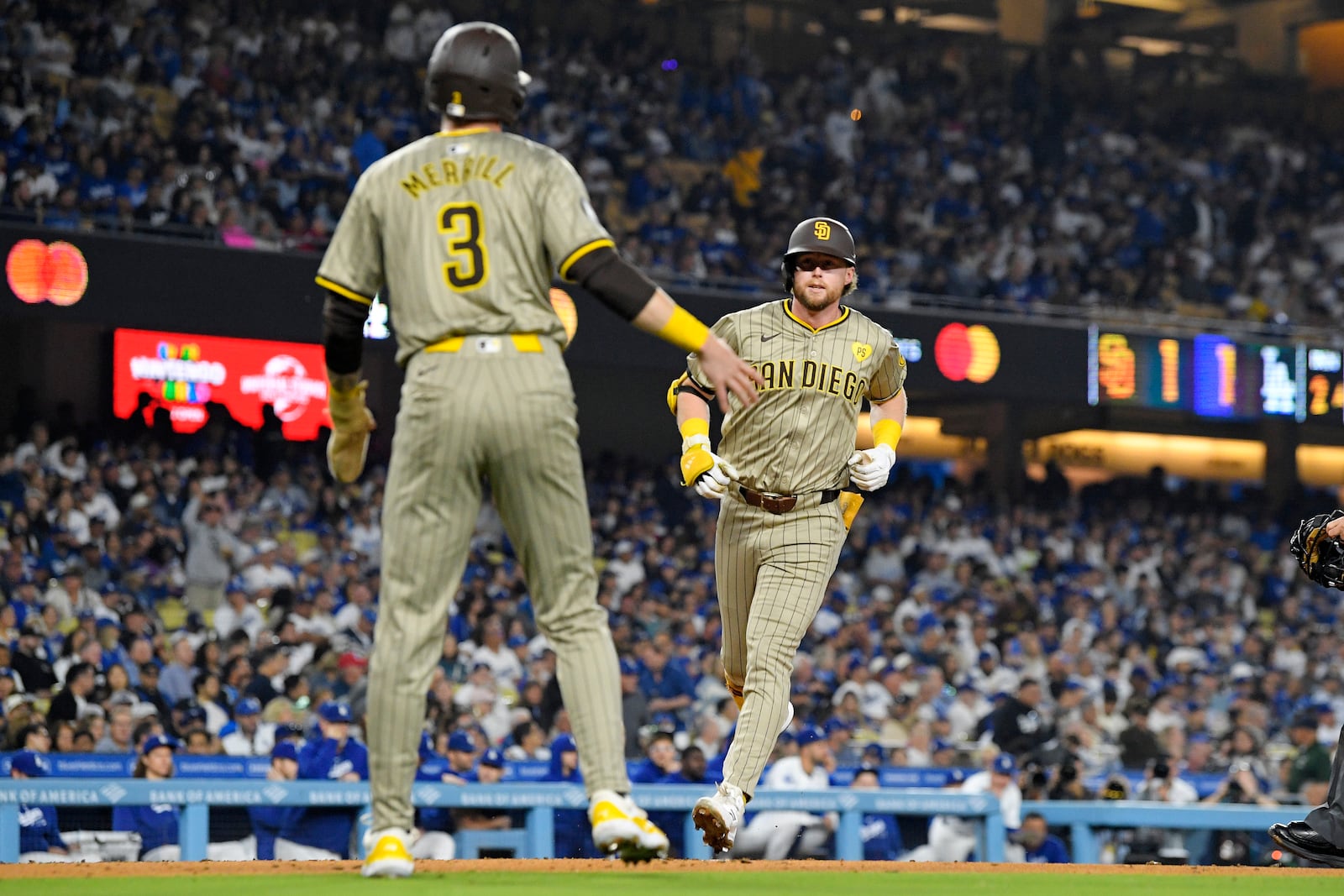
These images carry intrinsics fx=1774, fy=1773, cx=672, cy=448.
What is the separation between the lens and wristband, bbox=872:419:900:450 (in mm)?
6234

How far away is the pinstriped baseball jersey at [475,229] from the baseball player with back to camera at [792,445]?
178 cm

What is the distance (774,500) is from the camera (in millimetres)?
5977

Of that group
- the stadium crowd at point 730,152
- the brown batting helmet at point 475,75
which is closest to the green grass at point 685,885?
the brown batting helmet at point 475,75

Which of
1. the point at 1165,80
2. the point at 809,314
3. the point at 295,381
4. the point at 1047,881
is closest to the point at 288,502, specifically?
the point at 295,381

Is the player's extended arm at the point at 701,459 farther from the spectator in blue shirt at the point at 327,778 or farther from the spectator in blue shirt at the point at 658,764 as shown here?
the spectator in blue shirt at the point at 658,764

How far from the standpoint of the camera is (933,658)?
16031 mm

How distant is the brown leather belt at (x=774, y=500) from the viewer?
5.98m

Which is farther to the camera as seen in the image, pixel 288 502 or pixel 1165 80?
pixel 1165 80

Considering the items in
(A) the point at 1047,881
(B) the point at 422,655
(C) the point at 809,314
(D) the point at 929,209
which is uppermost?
(D) the point at 929,209

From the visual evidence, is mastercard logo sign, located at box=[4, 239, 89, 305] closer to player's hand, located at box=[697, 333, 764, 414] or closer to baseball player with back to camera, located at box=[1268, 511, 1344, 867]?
baseball player with back to camera, located at box=[1268, 511, 1344, 867]

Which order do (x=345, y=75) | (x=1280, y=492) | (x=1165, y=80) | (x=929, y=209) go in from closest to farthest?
(x=345, y=75) → (x=929, y=209) → (x=1280, y=492) → (x=1165, y=80)

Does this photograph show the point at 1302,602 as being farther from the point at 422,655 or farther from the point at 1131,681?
the point at 422,655

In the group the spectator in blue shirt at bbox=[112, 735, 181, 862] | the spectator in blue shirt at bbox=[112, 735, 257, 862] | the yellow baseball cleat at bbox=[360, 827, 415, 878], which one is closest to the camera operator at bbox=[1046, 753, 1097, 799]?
the spectator in blue shirt at bbox=[112, 735, 257, 862]

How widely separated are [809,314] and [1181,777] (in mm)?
8696
